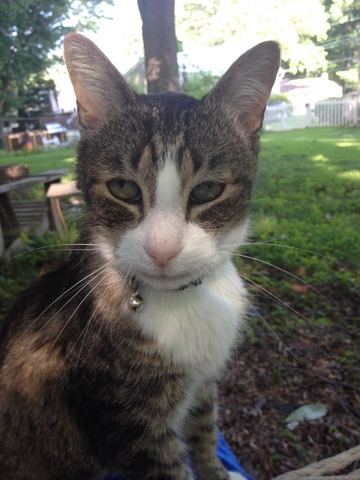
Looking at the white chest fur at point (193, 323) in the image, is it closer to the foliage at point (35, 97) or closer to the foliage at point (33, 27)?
the foliage at point (33, 27)

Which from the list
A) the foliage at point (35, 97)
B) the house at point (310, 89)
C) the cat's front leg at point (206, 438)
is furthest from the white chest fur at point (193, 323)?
the foliage at point (35, 97)

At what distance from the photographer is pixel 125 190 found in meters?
1.10

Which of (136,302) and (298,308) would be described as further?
(298,308)

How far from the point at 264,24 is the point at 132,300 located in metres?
3.65

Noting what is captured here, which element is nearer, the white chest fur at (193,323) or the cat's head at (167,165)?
the cat's head at (167,165)

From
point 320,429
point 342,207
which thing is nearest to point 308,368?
point 320,429

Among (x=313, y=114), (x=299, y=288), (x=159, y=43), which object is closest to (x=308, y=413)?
(x=299, y=288)

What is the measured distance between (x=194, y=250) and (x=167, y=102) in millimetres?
486

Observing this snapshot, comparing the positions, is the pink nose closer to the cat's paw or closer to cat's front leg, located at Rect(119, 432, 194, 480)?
cat's front leg, located at Rect(119, 432, 194, 480)

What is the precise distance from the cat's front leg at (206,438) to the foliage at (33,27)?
2.95 metres

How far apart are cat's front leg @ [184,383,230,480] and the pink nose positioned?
2.23 ft

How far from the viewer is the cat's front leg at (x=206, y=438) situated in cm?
148

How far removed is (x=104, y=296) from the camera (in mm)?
1229

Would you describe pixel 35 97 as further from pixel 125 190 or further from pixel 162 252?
pixel 162 252
